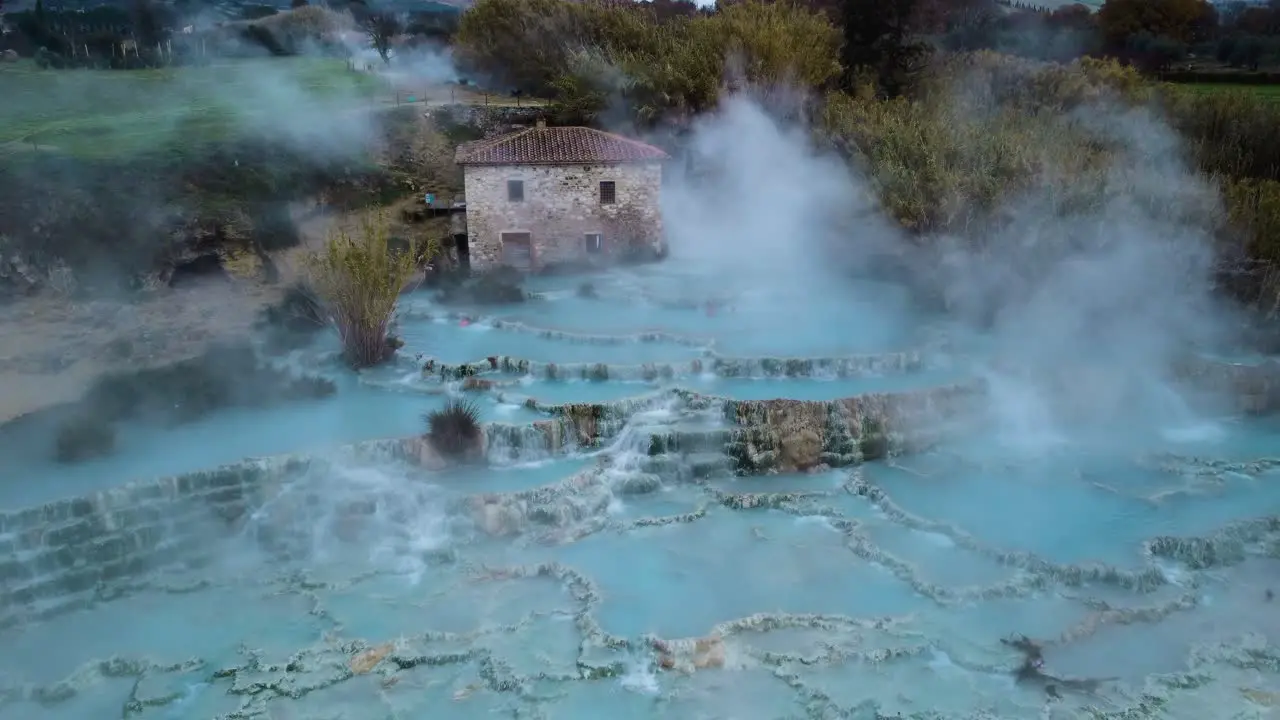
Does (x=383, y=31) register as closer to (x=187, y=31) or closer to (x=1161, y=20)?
(x=187, y=31)

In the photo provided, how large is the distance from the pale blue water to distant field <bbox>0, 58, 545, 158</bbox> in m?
12.3

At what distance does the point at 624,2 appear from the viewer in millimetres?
34719

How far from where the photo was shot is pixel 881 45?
30375 millimetres

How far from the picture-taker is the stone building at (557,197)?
21.6 m

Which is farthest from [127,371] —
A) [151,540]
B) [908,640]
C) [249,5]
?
[249,5]

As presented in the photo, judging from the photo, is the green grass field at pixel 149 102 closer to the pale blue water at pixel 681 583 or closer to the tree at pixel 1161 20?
the pale blue water at pixel 681 583

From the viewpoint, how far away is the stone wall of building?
2164 cm

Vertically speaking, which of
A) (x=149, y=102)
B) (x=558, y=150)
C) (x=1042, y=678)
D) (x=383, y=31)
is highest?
(x=383, y=31)

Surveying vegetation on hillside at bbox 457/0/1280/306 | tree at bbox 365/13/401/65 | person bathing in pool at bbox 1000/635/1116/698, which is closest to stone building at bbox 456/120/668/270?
vegetation on hillside at bbox 457/0/1280/306

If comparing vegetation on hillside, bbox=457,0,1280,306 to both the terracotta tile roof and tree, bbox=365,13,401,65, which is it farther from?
the terracotta tile roof

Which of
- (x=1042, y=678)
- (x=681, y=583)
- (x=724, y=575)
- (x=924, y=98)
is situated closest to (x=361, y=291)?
(x=681, y=583)

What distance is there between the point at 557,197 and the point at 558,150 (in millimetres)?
1012

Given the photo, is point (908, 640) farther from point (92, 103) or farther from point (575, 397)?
point (92, 103)

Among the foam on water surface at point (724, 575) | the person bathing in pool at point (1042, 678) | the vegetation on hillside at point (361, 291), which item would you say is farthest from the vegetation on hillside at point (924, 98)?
the person bathing in pool at point (1042, 678)
